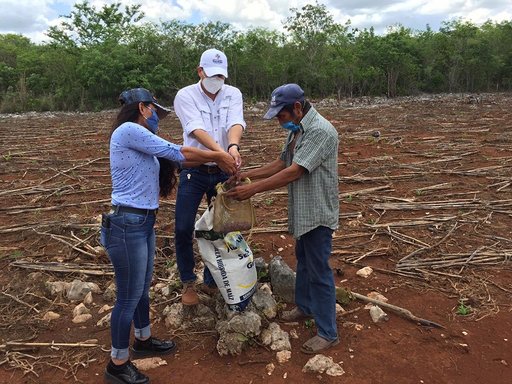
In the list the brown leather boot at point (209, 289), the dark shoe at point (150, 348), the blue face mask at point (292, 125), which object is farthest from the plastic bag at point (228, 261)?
the blue face mask at point (292, 125)

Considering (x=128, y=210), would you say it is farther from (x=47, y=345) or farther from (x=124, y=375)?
(x=47, y=345)

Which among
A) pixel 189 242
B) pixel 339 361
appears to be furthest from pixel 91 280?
pixel 339 361

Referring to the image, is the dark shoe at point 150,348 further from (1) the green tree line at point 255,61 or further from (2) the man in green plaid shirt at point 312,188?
(1) the green tree line at point 255,61

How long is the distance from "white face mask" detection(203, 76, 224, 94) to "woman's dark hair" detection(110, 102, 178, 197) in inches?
26.6

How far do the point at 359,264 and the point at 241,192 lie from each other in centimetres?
197

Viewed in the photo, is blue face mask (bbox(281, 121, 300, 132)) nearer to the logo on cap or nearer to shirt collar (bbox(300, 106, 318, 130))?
shirt collar (bbox(300, 106, 318, 130))

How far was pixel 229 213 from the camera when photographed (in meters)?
3.12

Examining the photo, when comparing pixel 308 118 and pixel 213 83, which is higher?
pixel 213 83

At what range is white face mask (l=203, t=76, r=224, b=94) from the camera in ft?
10.5

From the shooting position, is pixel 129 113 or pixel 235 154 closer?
pixel 129 113

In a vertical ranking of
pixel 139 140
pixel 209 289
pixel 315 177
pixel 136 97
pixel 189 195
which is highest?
pixel 136 97

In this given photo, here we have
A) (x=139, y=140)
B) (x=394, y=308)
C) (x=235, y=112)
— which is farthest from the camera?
(x=394, y=308)

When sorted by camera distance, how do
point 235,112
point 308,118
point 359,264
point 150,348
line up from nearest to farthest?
point 308,118
point 150,348
point 235,112
point 359,264

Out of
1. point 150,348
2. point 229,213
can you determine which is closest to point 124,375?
point 150,348
